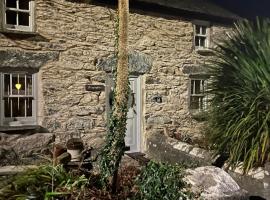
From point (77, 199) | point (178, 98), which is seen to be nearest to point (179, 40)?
point (178, 98)

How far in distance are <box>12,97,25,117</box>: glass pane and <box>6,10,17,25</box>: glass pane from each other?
1.69m

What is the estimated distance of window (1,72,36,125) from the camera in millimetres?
7621

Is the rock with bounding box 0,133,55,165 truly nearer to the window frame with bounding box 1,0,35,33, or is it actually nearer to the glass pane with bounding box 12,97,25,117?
the glass pane with bounding box 12,97,25,117

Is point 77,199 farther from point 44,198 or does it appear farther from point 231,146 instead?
point 231,146

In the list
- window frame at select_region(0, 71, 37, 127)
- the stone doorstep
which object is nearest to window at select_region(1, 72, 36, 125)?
window frame at select_region(0, 71, 37, 127)

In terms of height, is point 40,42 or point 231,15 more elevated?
point 231,15

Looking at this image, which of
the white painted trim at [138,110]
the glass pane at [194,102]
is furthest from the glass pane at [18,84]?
the glass pane at [194,102]

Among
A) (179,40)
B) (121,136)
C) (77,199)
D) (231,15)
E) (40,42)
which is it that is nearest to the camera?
(77,199)

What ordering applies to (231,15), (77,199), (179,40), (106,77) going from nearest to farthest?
(77,199) < (106,77) < (179,40) < (231,15)

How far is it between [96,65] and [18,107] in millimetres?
2134

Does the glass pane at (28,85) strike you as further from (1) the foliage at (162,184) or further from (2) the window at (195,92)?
(2) the window at (195,92)

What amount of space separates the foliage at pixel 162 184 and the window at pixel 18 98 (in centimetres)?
392

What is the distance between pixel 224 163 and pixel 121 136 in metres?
2.48

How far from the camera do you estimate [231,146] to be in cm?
602
